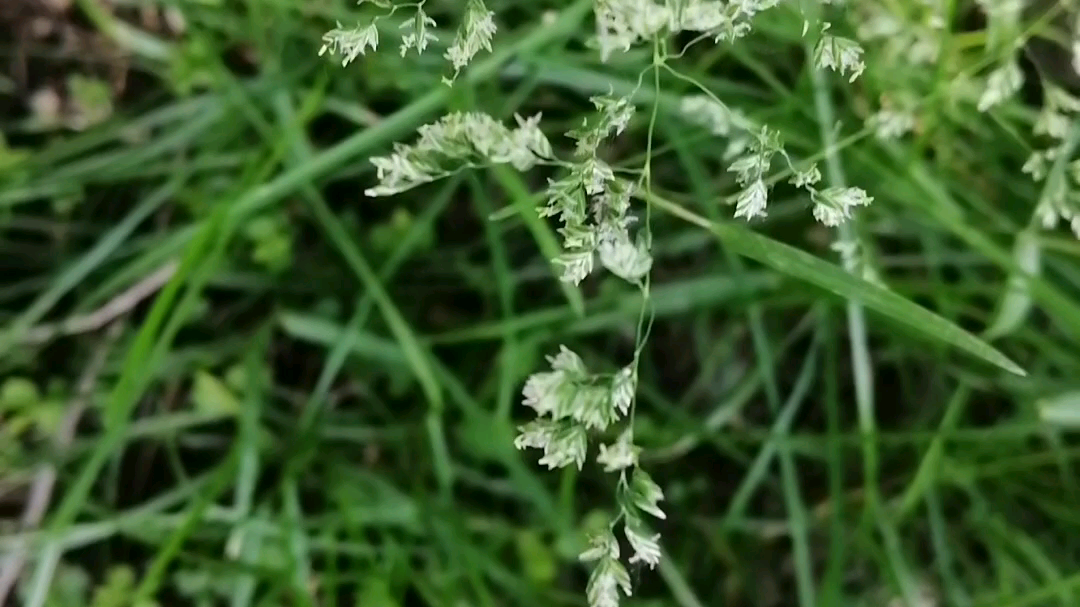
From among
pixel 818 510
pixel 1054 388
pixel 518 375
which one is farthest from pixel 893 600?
pixel 518 375

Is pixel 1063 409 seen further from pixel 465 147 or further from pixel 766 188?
pixel 465 147

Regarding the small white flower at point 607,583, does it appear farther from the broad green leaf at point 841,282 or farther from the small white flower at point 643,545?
the broad green leaf at point 841,282

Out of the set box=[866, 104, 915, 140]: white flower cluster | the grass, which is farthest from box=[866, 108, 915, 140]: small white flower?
the grass

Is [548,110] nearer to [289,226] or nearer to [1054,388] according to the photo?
[289,226]

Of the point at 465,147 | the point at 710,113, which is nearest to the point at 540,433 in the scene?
the point at 465,147

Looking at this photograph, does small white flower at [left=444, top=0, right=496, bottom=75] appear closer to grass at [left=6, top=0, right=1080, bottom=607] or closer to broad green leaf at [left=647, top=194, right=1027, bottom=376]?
broad green leaf at [left=647, top=194, right=1027, bottom=376]

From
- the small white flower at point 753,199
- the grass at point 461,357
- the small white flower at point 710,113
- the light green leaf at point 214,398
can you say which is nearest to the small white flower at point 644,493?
the small white flower at point 753,199
